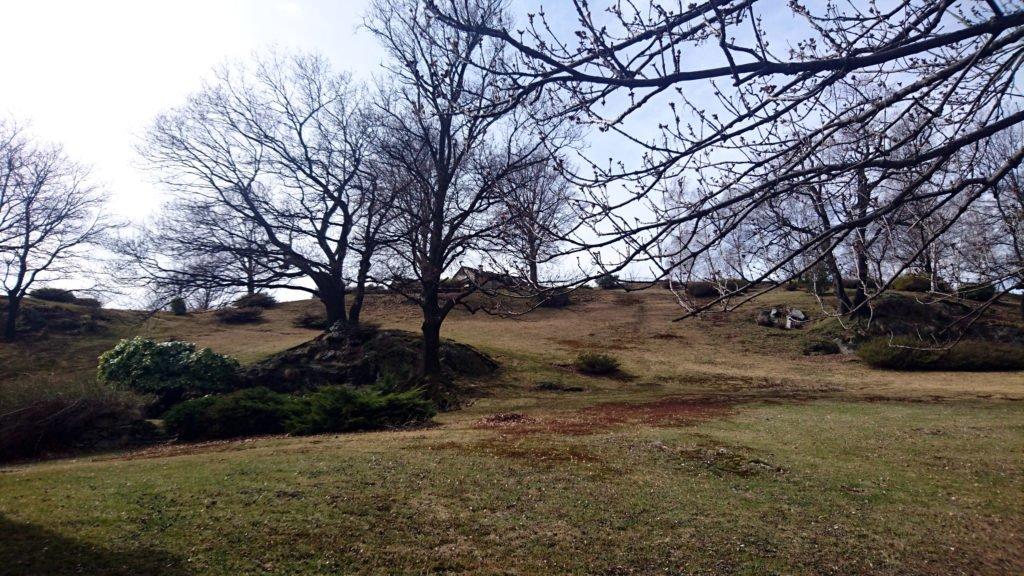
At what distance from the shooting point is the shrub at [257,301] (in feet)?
134

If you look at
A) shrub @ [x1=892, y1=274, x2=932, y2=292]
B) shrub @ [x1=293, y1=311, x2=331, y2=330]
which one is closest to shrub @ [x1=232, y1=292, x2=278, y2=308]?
shrub @ [x1=293, y1=311, x2=331, y2=330]

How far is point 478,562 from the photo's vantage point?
5.09m

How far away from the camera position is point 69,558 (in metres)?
4.66

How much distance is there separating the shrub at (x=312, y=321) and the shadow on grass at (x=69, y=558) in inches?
1178

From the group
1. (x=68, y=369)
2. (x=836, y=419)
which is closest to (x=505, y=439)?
(x=836, y=419)

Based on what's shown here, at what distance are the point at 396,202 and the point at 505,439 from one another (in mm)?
13136

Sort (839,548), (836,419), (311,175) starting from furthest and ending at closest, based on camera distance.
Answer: (311,175) → (836,419) → (839,548)

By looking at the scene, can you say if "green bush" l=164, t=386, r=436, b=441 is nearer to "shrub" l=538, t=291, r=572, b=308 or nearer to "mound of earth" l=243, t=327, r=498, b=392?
"shrub" l=538, t=291, r=572, b=308

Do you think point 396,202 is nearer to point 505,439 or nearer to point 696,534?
point 505,439

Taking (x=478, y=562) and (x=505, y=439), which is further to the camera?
(x=505, y=439)

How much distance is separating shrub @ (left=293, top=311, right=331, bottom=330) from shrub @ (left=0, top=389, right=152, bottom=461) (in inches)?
841

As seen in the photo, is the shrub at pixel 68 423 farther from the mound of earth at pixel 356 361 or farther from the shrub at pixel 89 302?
the shrub at pixel 89 302

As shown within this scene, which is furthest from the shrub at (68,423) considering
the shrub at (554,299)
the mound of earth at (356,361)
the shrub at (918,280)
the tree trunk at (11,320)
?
the tree trunk at (11,320)

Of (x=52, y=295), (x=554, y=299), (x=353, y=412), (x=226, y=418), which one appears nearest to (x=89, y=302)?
(x=52, y=295)
